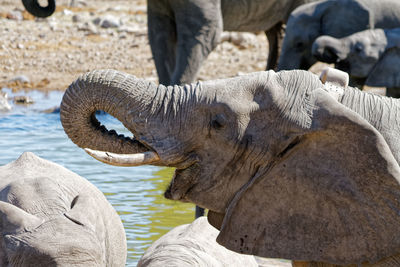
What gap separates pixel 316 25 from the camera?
6762 millimetres

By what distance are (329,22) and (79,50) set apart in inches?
234

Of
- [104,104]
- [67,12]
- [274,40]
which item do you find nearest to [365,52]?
[274,40]

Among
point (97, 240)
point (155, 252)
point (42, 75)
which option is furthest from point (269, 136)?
point (42, 75)

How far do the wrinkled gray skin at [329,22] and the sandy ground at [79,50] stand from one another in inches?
138

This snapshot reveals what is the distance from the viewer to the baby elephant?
239 inches

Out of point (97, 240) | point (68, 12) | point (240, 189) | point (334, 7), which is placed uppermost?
point (240, 189)

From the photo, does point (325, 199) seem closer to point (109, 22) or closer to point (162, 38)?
point (162, 38)

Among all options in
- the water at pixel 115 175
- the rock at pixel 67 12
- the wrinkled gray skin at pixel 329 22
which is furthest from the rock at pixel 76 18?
the wrinkled gray skin at pixel 329 22

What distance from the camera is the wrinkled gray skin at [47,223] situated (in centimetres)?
299

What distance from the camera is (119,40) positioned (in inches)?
506

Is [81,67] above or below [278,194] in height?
below

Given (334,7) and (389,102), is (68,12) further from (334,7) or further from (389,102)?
(389,102)

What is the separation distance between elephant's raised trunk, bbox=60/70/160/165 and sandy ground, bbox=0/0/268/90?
7.82 meters

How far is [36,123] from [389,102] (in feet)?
19.4
